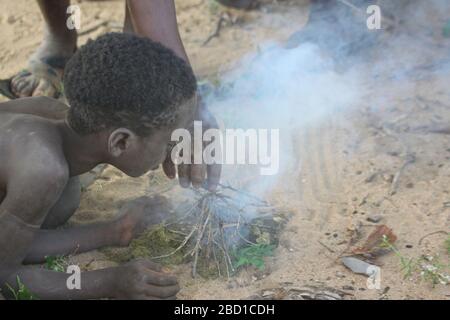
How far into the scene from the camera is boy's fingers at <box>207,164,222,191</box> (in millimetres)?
2782

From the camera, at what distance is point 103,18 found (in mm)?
4535

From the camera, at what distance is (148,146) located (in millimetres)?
2545

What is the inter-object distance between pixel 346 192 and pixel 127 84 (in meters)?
1.17

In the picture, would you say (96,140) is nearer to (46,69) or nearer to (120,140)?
(120,140)

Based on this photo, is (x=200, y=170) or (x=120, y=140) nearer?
(x=120, y=140)

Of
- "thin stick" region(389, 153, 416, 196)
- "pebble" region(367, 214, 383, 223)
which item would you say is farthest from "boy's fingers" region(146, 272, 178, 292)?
"thin stick" region(389, 153, 416, 196)

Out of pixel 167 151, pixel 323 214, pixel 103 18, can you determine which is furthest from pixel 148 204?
pixel 103 18

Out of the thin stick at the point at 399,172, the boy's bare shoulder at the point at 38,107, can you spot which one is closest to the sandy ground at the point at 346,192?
the thin stick at the point at 399,172

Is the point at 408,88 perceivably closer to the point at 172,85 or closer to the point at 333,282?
the point at 333,282

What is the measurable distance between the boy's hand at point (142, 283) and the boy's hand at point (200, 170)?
362 mm

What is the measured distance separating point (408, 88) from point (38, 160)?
2.02 metres

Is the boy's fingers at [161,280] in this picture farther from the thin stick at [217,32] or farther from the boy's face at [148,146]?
the thin stick at [217,32]

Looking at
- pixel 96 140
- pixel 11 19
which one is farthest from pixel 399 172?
pixel 11 19

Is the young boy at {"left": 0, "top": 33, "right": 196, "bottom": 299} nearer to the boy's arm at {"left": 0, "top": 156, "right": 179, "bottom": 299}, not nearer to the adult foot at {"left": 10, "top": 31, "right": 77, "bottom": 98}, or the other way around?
the boy's arm at {"left": 0, "top": 156, "right": 179, "bottom": 299}
